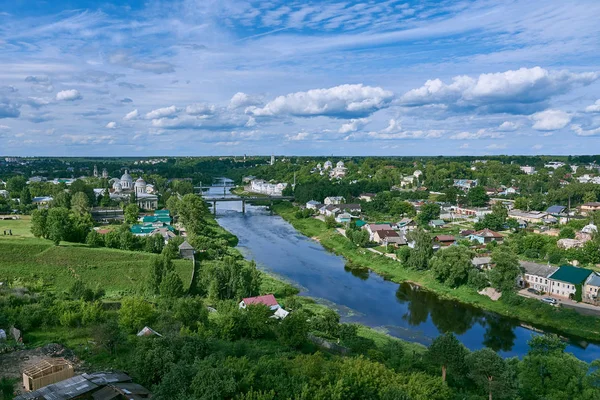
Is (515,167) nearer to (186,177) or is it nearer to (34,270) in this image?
(186,177)

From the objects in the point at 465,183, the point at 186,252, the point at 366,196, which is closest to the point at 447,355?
the point at 186,252

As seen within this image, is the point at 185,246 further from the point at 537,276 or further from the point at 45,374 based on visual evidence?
the point at 537,276

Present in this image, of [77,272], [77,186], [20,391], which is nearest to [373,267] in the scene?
[77,272]

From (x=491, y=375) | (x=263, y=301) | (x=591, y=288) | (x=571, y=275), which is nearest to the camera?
(x=491, y=375)

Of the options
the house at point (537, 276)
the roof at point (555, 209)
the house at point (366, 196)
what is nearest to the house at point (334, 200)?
the house at point (366, 196)

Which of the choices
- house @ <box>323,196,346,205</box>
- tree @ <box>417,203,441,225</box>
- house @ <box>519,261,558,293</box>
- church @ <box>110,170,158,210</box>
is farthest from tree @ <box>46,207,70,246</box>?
house @ <box>323,196,346,205</box>

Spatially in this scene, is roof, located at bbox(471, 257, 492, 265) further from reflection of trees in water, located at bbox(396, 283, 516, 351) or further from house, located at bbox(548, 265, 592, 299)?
reflection of trees in water, located at bbox(396, 283, 516, 351)
